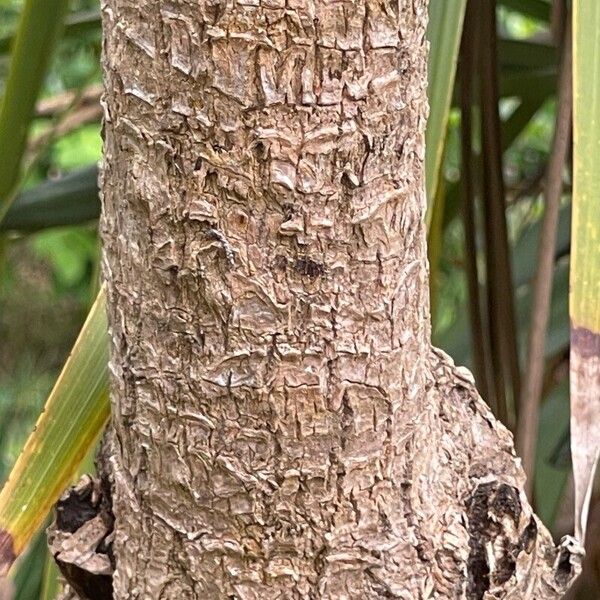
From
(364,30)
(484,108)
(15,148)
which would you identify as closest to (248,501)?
(364,30)

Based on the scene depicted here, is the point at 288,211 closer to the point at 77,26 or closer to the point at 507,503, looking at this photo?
the point at 507,503

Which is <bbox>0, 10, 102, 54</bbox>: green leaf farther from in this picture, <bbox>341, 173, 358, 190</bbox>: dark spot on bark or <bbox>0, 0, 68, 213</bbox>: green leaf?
<bbox>341, 173, 358, 190</bbox>: dark spot on bark

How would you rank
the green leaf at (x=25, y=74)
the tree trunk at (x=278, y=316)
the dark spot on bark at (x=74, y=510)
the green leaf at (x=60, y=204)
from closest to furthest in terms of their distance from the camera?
the tree trunk at (x=278, y=316) < the dark spot on bark at (x=74, y=510) < the green leaf at (x=25, y=74) < the green leaf at (x=60, y=204)

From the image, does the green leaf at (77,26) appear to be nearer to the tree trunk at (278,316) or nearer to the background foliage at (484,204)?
the background foliage at (484,204)

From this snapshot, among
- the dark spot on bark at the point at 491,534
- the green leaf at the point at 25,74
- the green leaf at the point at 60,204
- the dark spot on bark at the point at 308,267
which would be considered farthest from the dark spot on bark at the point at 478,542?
the green leaf at the point at 60,204

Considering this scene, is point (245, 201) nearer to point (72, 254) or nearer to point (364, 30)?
point (364, 30)

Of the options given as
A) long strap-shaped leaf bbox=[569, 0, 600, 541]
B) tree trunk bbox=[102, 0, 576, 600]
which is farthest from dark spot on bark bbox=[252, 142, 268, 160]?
long strap-shaped leaf bbox=[569, 0, 600, 541]
